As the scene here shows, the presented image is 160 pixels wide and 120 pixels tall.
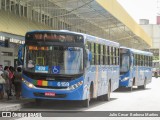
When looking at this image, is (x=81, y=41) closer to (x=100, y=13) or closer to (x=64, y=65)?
(x=64, y=65)

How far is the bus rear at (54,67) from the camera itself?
674 inches

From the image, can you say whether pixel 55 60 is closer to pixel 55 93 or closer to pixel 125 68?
pixel 55 93

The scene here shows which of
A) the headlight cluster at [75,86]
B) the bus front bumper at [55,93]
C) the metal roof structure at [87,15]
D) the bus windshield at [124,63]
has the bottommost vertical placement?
the bus front bumper at [55,93]

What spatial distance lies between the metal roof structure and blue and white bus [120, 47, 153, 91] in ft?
10.4

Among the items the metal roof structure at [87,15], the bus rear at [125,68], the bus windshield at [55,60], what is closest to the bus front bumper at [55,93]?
the bus windshield at [55,60]

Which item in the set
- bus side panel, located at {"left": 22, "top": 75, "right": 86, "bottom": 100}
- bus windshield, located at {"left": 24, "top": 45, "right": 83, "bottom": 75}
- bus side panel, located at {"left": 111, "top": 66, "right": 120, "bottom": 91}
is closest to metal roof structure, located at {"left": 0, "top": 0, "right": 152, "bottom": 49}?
bus side panel, located at {"left": 111, "top": 66, "right": 120, "bottom": 91}

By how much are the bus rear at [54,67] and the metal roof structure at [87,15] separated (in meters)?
9.78

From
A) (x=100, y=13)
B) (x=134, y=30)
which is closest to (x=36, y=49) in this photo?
(x=100, y=13)

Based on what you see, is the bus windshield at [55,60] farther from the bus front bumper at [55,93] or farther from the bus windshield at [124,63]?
the bus windshield at [124,63]

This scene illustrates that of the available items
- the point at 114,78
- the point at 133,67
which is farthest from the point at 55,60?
the point at 133,67

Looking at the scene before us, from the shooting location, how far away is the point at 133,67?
31.5 m

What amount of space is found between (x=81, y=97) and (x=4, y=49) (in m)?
8.26

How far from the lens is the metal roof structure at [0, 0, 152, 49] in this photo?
94.4ft

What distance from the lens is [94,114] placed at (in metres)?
15.9
